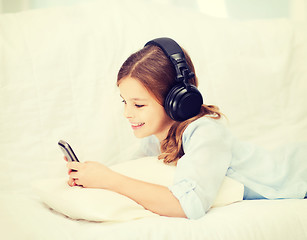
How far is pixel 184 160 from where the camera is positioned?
89cm

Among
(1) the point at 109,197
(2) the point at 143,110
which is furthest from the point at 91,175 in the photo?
(2) the point at 143,110

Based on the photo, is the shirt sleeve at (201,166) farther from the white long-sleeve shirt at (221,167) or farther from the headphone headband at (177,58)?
the headphone headband at (177,58)

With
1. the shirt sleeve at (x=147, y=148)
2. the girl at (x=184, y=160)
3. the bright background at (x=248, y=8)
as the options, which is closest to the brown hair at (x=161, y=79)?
the girl at (x=184, y=160)

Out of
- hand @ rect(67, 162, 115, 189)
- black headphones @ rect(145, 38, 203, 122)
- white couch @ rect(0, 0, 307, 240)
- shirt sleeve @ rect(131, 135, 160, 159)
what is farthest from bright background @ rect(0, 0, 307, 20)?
hand @ rect(67, 162, 115, 189)

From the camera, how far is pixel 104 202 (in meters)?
0.80

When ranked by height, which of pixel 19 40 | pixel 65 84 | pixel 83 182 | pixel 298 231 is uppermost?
pixel 19 40

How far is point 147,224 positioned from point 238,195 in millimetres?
273

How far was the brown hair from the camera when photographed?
0.96 m

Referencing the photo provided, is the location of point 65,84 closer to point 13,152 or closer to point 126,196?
point 13,152

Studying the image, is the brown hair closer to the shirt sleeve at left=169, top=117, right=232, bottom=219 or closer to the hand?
the shirt sleeve at left=169, top=117, right=232, bottom=219

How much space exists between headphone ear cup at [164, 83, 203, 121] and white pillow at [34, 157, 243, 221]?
157mm

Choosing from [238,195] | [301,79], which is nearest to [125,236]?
[238,195]

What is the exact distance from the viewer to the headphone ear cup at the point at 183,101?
0.87m

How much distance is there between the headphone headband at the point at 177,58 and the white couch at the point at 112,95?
30 centimetres
